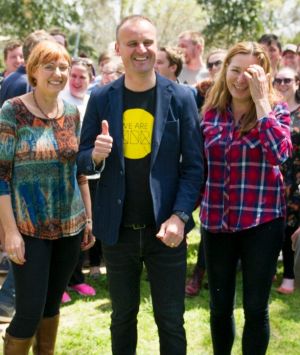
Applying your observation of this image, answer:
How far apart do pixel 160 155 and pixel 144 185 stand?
0.18 m

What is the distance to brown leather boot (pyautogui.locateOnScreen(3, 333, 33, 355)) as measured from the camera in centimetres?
293

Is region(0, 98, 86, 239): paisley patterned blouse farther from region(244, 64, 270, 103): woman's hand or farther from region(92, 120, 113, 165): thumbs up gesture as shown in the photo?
region(244, 64, 270, 103): woman's hand

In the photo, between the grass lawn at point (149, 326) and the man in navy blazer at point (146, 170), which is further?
the grass lawn at point (149, 326)

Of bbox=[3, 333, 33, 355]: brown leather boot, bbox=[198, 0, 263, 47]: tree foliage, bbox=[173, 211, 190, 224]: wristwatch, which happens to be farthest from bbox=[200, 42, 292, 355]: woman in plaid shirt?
bbox=[198, 0, 263, 47]: tree foliage

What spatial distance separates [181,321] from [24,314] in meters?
0.85

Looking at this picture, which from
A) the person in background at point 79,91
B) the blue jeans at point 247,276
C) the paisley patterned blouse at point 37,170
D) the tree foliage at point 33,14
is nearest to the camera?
the paisley patterned blouse at point 37,170

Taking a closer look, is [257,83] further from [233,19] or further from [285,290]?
[233,19]

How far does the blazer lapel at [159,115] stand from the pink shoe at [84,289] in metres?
2.50

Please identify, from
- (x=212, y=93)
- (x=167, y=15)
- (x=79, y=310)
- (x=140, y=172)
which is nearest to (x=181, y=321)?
(x=140, y=172)

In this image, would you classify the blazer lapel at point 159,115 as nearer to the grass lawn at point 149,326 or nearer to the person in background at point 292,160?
the grass lawn at point 149,326

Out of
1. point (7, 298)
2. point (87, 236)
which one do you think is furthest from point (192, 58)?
point (87, 236)

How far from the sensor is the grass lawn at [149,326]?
3881 mm

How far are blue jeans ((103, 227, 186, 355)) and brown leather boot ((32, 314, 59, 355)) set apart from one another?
0.48 meters

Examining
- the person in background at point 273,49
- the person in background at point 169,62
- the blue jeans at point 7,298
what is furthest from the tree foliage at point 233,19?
the blue jeans at point 7,298
